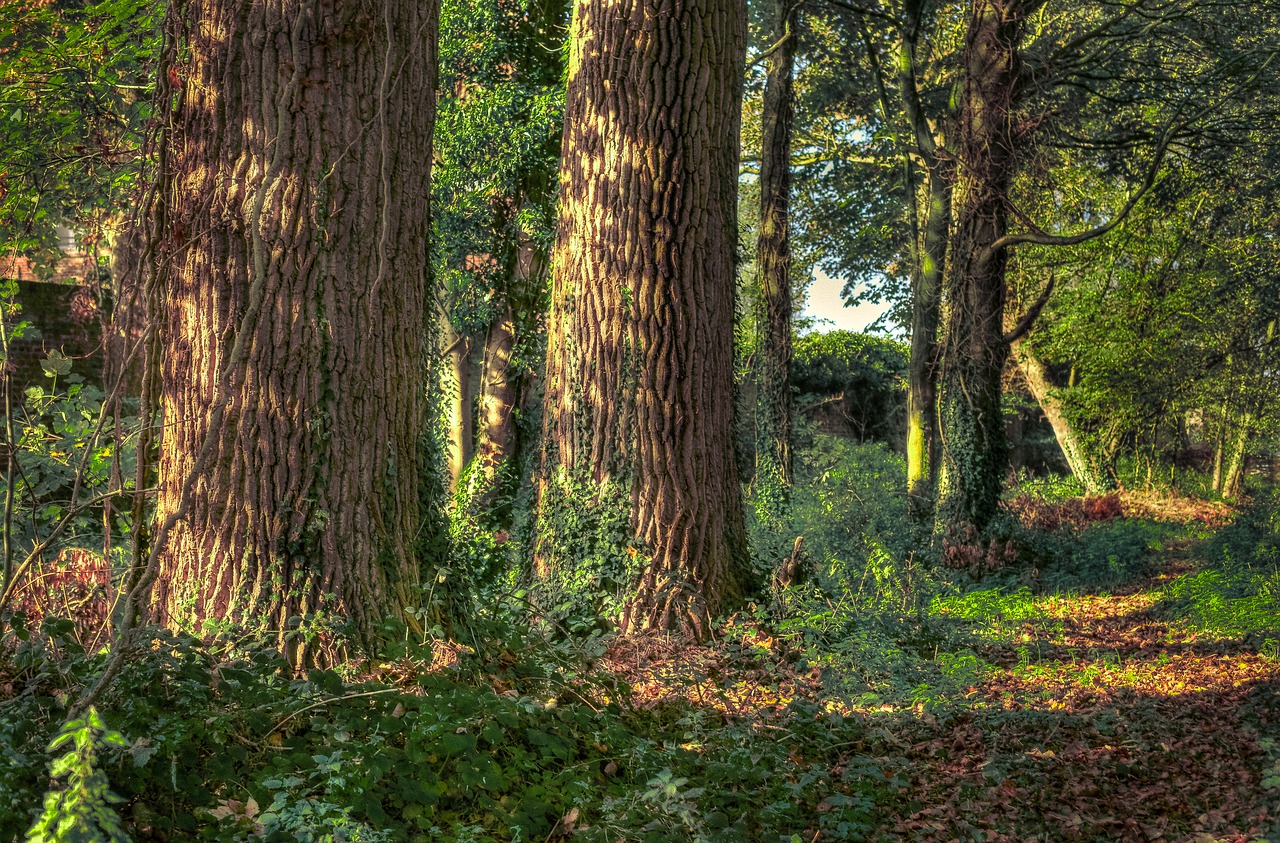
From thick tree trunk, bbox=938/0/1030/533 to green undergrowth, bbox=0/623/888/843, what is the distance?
27.0 ft

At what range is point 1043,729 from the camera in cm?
568

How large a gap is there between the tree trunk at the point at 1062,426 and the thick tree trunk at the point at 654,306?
15120 mm

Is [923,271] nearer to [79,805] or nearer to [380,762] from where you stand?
[380,762]

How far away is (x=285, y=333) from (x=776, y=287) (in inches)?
398

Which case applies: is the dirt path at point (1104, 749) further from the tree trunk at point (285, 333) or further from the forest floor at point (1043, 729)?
the tree trunk at point (285, 333)

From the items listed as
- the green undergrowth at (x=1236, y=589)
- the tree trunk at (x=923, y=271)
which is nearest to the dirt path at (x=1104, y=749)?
the green undergrowth at (x=1236, y=589)

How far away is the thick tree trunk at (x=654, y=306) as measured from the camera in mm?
6324

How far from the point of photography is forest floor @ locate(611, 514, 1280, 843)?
175 inches

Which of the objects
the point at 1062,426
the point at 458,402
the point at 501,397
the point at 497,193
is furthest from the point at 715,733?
the point at 1062,426

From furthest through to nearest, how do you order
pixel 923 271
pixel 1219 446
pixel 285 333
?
1. pixel 1219 446
2. pixel 923 271
3. pixel 285 333

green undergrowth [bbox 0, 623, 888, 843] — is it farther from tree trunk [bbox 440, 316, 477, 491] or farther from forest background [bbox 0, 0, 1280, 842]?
tree trunk [bbox 440, 316, 477, 491]

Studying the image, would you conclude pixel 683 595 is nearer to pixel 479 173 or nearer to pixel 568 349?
pixel 568 349

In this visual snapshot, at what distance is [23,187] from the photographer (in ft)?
23.2

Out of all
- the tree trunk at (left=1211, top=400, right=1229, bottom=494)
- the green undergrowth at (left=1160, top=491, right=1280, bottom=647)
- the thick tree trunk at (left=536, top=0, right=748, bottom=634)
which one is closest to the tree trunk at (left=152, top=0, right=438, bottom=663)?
the thick tree trunk at (left=536, top=0, right=748, bottom=634)
